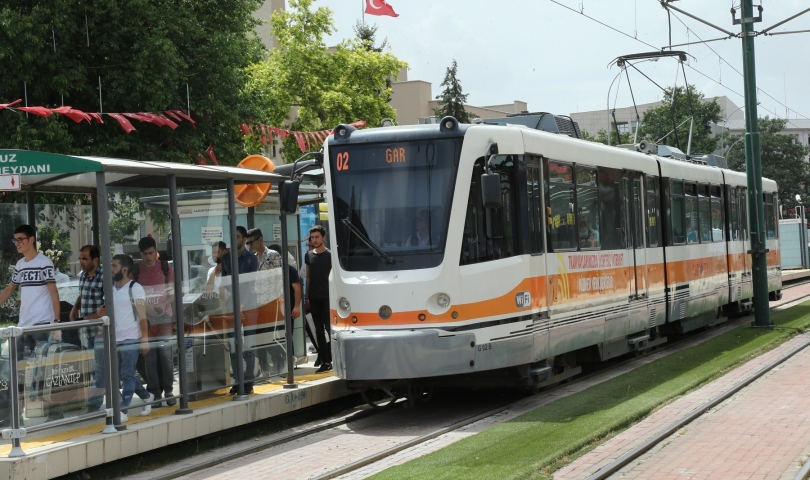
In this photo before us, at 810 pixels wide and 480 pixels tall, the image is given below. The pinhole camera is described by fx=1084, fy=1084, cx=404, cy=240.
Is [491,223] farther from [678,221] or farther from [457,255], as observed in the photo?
[678,221]

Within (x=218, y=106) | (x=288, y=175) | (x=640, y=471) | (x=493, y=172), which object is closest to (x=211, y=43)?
(x=218, y=106)

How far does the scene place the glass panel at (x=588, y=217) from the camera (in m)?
14.0

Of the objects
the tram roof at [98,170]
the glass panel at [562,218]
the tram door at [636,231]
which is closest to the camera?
the tram roof at [98,170]

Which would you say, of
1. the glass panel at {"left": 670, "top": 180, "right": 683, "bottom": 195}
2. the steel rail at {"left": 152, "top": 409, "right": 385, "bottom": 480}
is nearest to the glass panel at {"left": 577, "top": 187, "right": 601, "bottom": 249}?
the steel rail at {"left": 152, "top": 409, "right": 385, "bottom": 480}

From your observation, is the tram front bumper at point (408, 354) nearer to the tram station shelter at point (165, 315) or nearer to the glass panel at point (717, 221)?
the tram station shelter at point (165, 315)

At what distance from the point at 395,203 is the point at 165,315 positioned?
108 inches

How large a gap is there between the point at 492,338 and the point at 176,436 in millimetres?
3523

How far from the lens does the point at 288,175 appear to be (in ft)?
42.5

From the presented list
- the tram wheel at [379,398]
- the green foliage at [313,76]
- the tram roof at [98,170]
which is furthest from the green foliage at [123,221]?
the green foliage at [313,76]

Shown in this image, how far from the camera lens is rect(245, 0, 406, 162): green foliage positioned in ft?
138

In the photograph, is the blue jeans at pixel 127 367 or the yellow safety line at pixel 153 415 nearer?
the yellow safety line at pixel 153 415

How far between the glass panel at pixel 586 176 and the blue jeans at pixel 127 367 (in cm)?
646

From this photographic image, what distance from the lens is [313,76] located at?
139 feet

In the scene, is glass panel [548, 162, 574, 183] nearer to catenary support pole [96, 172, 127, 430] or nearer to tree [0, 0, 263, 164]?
catenary support pole [96, 172, 127, 430]
